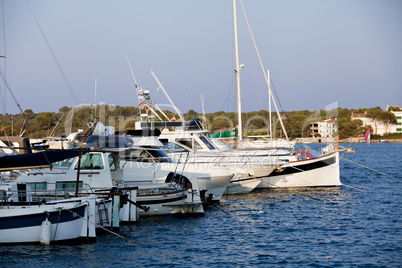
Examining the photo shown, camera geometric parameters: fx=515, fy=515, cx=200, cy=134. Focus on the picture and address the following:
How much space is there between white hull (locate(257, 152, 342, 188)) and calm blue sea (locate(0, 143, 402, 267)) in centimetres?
530

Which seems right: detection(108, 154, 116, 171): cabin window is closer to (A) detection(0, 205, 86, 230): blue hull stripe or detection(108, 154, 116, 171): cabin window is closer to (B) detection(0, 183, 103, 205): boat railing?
(B) detection(0, 183, 103, 205): boat railing

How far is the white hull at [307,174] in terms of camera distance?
33344 millimetres

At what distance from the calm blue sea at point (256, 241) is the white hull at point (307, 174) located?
209 inches

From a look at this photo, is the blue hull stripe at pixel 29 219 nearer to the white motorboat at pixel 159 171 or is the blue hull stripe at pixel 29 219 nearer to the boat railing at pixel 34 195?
the boat railing at pixel 34 195

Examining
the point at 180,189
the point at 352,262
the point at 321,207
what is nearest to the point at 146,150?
the point at 180,189

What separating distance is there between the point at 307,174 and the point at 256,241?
15.5m

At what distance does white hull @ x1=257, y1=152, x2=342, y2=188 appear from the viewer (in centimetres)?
3334

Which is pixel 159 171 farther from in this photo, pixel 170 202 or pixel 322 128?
pixel 322 128

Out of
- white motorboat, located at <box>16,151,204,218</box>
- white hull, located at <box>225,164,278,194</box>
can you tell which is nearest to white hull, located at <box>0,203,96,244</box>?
white motorboat, located at <box>16,151,204,218</box>

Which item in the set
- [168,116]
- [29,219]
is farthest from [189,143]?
[168,116]

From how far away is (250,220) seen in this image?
23125mm

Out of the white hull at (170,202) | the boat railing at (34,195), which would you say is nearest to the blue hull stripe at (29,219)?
the boat railing at (34,195)

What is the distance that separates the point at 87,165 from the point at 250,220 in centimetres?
760

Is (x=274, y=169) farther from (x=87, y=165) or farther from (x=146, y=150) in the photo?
(x=87, y=165)
